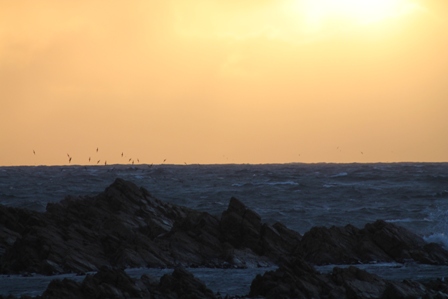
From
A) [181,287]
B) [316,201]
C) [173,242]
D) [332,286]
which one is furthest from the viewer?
[316,201]

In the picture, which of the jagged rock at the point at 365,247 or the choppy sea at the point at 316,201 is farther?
the jagged rock at the point at 365,247

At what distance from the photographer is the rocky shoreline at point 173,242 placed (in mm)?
37594

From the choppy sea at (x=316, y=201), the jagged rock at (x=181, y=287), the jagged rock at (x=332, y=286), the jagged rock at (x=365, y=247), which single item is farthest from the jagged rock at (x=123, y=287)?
the jagged rock at (x=365, y=247)

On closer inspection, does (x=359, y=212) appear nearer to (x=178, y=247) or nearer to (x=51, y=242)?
(x=178, y=247)

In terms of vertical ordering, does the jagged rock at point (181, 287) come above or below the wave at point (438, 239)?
below

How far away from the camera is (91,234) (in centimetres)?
4181

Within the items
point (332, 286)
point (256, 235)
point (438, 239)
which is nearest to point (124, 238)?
point (256, 235)

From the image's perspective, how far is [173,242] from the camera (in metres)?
41.8

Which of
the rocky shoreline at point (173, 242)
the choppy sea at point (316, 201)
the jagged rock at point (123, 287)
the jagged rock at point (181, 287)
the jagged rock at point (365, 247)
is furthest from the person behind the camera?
the jagged rock at point (365, 247)

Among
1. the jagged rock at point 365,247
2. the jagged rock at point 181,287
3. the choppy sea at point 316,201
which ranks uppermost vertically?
the choppy sea at point 316,201

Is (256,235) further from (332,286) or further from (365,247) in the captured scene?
(332,286)

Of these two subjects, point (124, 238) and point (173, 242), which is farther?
point (124, 238)

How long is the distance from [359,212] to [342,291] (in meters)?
36.1

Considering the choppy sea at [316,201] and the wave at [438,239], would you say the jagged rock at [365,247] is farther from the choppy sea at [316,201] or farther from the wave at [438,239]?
the wave at [438,239]
